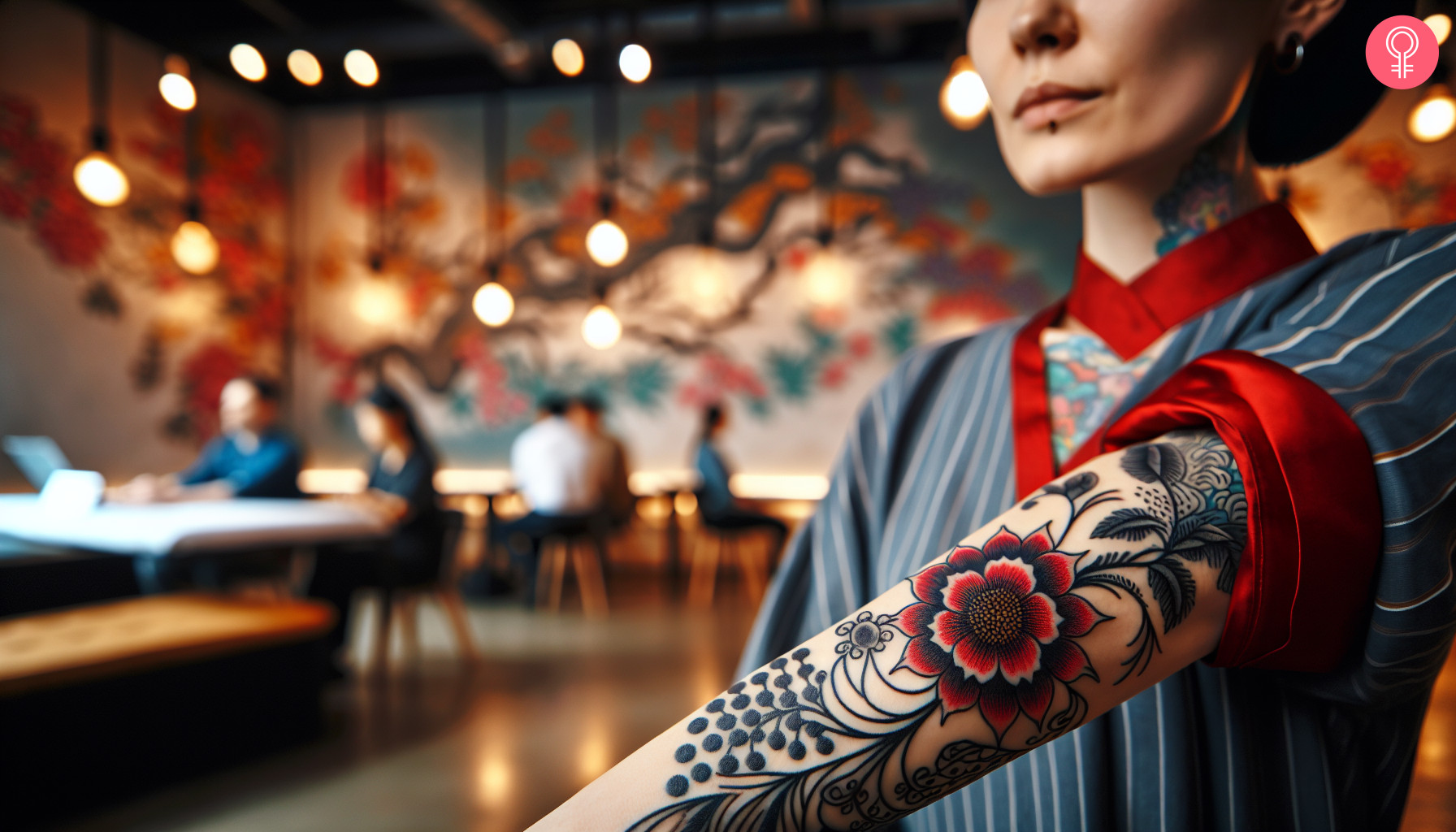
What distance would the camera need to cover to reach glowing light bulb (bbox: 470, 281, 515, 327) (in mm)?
4457

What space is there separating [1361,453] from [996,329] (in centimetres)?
37

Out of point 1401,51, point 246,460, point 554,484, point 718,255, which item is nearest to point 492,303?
point 554,484

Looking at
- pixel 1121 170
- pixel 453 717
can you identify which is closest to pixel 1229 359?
pixel 1121 170

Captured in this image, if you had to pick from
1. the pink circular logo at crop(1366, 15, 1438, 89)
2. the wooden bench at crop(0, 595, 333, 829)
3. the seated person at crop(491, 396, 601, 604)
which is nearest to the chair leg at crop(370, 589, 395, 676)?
the wooden bench at crop(0, 595, 333, 829)

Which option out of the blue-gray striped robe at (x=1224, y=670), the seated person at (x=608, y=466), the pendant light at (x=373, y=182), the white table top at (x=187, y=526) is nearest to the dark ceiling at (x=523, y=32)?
the pendant light at (x=373, y=182)

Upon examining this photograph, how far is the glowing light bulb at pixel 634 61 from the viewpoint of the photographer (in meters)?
2.22

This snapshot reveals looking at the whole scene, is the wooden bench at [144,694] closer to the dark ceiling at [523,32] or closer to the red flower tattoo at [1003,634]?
the red flower tattoo at [1003,634]

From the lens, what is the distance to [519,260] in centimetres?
656

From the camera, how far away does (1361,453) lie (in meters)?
0.27

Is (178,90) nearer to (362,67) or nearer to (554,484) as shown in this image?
(362,67)

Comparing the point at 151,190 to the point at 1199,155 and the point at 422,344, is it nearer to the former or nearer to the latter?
the point at 422,344

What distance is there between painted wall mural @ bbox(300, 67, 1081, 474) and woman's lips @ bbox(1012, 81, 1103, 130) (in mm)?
5196

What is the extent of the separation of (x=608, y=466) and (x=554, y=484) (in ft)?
1.83

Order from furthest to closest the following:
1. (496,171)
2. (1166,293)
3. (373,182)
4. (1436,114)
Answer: (373,182), (496,171), (1436,114), (1166,293)
